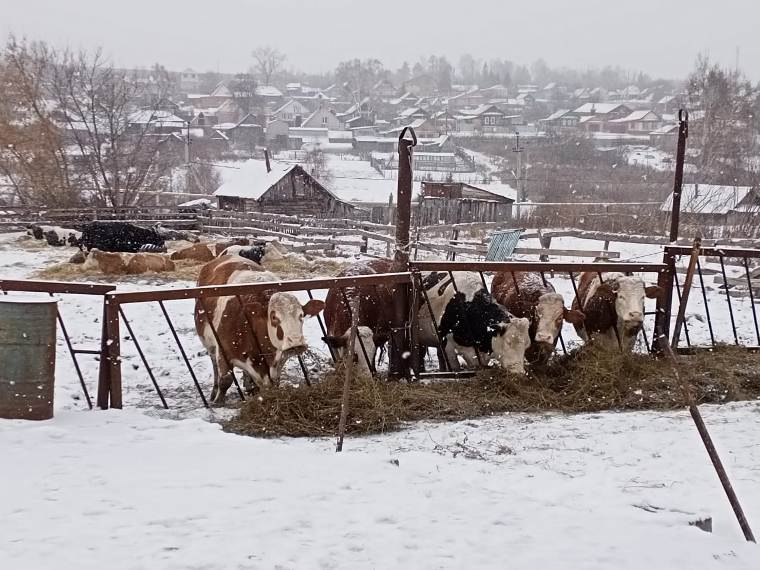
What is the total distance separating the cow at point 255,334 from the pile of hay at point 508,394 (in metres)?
0.56

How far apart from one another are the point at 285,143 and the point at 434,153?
2111 centimetres

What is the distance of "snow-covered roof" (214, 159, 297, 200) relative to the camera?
30594 millimetres

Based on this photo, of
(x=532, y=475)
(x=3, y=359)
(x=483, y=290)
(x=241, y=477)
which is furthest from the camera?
(x=483, y=290)

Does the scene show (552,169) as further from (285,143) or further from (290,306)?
(290,306)

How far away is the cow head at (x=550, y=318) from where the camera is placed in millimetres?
7754

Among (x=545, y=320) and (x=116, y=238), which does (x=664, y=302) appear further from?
(x=116, y=238)

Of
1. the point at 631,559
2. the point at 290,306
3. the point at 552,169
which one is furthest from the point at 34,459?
the point at 552,169

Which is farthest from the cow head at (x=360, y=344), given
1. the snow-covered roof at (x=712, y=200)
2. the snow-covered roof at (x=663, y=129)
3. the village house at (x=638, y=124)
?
the village house at (x=638, y=124)

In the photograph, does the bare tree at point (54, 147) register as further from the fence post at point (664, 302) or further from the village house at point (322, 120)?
the village house at point (322, 120)

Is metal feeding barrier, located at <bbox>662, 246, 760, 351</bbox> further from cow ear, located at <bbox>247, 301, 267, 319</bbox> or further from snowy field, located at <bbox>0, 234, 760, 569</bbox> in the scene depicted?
cow ear, located at <bbox>247, 301, 267, 319</bbox>

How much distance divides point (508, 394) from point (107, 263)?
1053 centimetres

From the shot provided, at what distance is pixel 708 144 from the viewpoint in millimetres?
46000

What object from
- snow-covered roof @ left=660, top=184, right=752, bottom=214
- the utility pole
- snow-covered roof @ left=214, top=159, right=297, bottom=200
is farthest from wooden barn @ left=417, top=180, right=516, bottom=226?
snow-covered roof @ left=660, top=184, right=752, bottom=214

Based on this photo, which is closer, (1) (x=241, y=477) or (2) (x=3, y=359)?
(1) (x=241, y=477)
